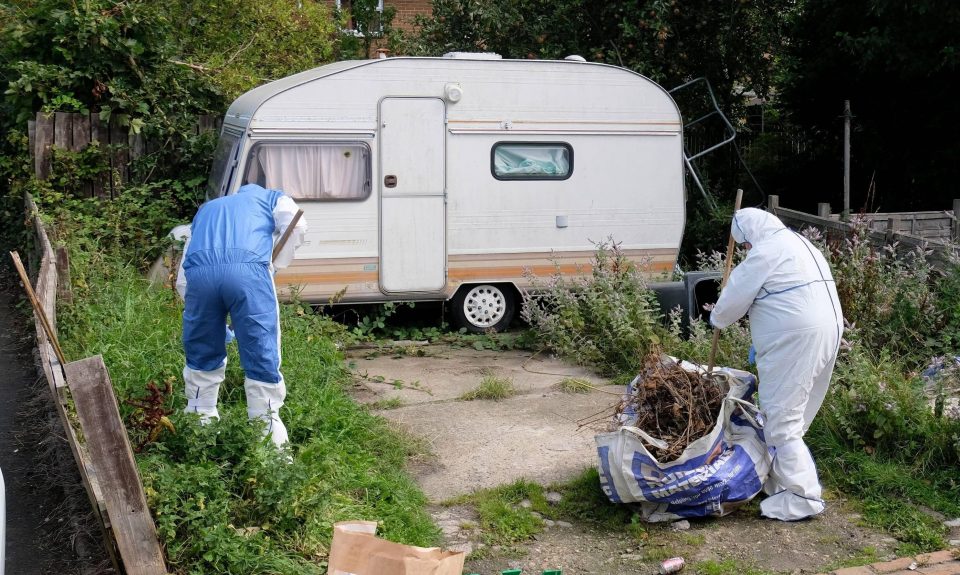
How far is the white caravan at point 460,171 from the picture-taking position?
984 cm

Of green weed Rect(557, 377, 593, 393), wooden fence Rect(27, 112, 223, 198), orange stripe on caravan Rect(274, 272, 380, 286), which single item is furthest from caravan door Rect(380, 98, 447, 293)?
wooden fence Rect(27, 112, 223, 198)

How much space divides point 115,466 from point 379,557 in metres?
1.20

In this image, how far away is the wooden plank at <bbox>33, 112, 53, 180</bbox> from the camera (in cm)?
1070

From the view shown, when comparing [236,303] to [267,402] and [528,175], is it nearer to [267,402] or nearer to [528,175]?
[267,402]

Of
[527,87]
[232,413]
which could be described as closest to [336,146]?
[527,87]

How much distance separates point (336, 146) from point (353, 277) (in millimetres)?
1264

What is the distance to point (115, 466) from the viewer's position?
4.45 m

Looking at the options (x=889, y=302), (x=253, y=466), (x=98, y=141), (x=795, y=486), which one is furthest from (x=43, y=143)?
(x=795, y=486)

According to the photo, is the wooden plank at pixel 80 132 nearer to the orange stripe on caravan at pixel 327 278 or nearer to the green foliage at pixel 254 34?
the green foliage at pixel 254 34

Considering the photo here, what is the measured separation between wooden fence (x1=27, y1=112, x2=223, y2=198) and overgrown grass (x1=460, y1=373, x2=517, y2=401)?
189 inches

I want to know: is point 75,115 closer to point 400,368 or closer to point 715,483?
point 400,368

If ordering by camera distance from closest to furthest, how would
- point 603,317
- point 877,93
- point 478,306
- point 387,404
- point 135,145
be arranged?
point 387,404
point 603,317
point 478,306
point 135,145
point 877,93

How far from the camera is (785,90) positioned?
1475 cm

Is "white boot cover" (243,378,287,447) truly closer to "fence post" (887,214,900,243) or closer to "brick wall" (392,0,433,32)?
"fence post" (887,214,900,243)
